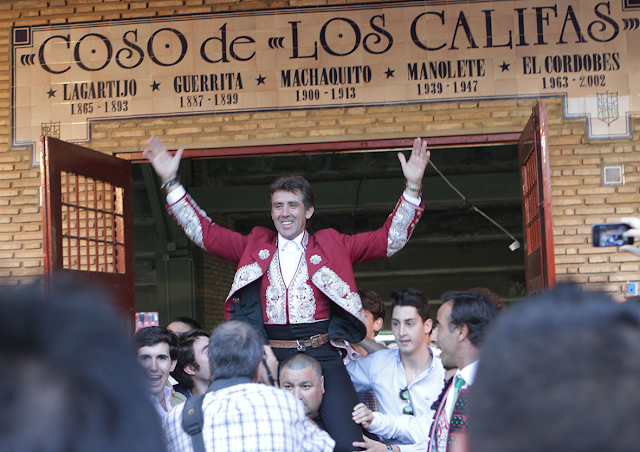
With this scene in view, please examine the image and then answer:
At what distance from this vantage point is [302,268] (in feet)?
13.3

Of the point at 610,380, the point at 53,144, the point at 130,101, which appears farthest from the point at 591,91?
the point at 610,380

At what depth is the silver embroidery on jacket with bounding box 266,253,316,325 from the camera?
395 centimetres

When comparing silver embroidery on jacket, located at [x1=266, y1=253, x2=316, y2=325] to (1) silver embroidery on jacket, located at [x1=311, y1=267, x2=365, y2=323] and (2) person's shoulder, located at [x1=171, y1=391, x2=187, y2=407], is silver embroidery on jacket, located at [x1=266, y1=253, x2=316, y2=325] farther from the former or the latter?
(2) person's shoulder, located at [x1=171, y1=391, x2=187, y2=407]

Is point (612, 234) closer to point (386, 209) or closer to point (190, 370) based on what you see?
point (190, 370)

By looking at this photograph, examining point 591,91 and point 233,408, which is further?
point 591,91

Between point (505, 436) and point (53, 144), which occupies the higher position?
point (53, 144)

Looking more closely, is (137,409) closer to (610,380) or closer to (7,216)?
(610,380)

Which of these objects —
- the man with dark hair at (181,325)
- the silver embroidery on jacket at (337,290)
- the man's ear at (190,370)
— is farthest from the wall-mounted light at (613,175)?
the man's ear at (190,370)

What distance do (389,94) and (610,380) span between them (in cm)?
543

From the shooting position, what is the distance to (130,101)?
20.3ft

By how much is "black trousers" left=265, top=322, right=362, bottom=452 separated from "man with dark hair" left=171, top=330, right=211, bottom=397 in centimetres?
48

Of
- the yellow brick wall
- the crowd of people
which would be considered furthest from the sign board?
the crowd of people

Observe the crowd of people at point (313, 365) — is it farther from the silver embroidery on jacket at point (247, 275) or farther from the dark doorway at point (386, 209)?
the dark doorway at point (386, 209)

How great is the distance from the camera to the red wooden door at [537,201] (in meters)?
4.86
